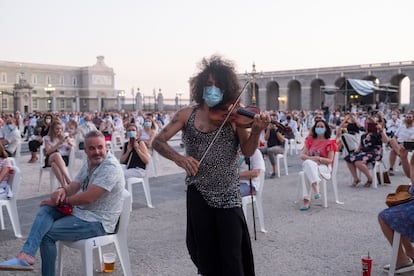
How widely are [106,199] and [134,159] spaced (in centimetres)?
310

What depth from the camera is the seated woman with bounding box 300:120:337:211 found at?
21.0 feet

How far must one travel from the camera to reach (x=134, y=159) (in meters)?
6.68

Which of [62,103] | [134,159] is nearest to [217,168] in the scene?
[134,159]

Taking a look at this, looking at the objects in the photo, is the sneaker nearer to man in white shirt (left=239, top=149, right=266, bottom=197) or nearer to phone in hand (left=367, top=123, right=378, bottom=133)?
man in white shirt (left=239, top=149, right=266, bottom=197)

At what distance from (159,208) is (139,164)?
0.75 m

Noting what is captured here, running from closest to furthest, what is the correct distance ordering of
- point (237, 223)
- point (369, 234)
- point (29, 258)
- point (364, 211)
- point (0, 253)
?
point (237, 223) < point (29, 258) < point (0, 253) < point (369, 234) < point (364, 211)

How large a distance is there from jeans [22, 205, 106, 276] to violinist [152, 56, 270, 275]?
3.76ft

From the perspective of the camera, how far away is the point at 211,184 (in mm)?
2680

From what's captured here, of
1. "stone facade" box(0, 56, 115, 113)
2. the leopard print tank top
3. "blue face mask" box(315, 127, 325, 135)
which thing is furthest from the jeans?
"stone facade" box(0, 56, 115, 113)

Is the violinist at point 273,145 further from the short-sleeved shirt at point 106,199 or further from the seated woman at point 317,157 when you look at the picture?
the short-sleeved shirt at point 106,199

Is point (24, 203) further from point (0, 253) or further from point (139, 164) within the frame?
point (0, 253)

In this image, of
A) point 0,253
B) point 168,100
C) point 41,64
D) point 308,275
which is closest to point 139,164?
point 0,253

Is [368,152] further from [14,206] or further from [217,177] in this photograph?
[217,177]

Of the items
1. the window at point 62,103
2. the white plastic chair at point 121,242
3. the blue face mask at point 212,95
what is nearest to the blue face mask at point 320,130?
the white plastic chair at point 121,242
